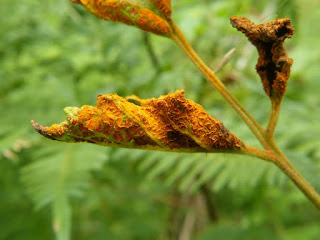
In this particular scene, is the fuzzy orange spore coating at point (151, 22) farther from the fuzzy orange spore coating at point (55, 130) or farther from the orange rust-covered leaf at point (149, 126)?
the fuzzy orange spore coating at point (55, 130)

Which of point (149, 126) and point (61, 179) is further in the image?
point (61, 179)

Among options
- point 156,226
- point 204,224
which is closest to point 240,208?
point 204,224

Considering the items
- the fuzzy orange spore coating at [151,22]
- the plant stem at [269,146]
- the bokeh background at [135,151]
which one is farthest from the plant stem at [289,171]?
the bokeh background at [135,151]

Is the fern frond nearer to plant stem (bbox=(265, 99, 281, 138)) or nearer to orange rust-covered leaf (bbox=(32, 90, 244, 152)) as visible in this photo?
orange rust-covered leaf (bbox=(32, 90, 244, 152))

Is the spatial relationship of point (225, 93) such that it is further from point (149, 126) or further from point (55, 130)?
point (55, 130)

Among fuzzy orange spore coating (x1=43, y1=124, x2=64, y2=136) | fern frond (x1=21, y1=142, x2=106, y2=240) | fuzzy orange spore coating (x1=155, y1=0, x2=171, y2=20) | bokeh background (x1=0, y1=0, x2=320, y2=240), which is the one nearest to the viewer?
fuzzy orange spore coating (x1=43, y1=124, x2=64, y2=136)

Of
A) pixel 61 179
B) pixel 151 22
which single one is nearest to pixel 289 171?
pixel 151 22

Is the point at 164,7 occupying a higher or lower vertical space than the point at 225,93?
higher

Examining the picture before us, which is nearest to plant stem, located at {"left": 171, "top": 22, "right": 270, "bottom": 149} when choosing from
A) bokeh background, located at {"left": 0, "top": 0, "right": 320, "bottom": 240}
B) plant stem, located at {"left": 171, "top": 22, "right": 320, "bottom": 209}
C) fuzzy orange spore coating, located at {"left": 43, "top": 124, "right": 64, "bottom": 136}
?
plant stem, located at {"left": 171, "top": 22, "right": 320, "bottom": 209}
